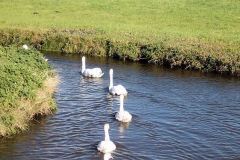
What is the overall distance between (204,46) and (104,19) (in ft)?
64.4

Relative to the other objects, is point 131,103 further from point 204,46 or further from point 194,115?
point 204,46

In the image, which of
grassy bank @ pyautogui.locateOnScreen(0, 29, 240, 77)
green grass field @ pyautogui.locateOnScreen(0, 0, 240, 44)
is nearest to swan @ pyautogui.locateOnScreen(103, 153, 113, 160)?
grassy bank @ pyautogui.locateOnScreen(0, 29, 240, 77)

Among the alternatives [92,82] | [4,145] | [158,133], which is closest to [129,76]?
[92,82]

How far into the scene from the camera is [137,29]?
53.9 metres

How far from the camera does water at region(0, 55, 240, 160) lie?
25188mm

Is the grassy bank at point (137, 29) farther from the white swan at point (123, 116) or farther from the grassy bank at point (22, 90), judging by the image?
the grassy bank at point (22, 90)

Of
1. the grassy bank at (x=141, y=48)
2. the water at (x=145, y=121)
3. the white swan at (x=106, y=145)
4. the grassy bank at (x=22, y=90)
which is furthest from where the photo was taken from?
the grassy bank at (x=141, y=48)

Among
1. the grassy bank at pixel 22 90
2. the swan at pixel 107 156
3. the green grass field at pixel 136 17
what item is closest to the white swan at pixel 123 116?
the grassy bank at pixel 22 90

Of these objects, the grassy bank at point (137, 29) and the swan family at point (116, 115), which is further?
the grassy bank at point (137, 29)

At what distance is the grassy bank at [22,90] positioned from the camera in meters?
26.6

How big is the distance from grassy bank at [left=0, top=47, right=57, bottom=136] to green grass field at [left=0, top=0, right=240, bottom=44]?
17.4 metres

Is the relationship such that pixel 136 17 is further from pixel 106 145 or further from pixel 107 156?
pixel 107 156

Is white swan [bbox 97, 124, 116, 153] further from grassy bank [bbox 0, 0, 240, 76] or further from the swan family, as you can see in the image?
grassy bank [bbox 0, 0, 240, 76]

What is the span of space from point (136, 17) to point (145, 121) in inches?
1321
